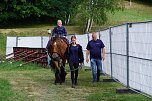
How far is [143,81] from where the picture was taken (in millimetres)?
15242

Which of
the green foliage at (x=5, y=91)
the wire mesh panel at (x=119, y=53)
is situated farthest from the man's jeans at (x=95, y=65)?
the green foliage at (x=5, y=91)

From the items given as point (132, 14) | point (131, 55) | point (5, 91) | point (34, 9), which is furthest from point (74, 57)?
point (132, 14)

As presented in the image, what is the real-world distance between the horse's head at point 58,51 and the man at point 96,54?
40.2 inches

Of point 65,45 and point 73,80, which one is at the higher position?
point 65,45

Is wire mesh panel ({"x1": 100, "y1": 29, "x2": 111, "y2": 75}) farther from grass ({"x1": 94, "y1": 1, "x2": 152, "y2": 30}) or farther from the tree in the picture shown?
grass ({"x1": 94, "y1": 1, "x2": 152, "y2": 30})

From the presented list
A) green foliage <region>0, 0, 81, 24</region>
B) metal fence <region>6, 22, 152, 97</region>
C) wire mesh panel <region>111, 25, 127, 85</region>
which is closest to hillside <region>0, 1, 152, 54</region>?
green foliage <region>0, 0, 81, 24</region>

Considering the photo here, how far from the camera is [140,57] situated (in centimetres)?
1532

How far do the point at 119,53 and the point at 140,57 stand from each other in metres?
3.62

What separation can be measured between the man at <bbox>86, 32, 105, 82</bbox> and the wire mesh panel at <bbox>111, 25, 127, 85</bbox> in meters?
0.87

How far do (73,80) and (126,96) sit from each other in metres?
3.84

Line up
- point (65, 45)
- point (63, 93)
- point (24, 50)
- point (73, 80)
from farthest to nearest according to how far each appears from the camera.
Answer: point (24, 50) → point (65, 45) → point (73, 80) → point (63, 93)

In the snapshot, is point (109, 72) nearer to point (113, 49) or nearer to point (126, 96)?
point (113, 49)

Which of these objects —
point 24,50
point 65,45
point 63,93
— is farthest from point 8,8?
point 63,93

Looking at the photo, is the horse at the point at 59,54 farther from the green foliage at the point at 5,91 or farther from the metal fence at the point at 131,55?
the green foliage at the point at 5,91
